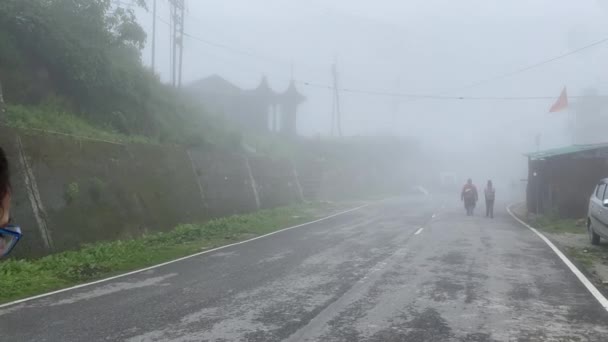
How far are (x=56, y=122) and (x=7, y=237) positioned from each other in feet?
48.9

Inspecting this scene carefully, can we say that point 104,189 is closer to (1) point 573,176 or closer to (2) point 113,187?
(2) point 113,187

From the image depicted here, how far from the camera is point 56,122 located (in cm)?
1567

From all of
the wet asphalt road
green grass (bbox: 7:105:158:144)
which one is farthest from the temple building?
the wet asphalt road

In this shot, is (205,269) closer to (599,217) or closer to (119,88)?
(599,217)

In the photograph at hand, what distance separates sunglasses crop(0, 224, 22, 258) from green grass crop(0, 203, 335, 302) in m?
6.38

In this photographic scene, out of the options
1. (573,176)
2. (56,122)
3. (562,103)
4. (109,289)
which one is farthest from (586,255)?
(562,103)

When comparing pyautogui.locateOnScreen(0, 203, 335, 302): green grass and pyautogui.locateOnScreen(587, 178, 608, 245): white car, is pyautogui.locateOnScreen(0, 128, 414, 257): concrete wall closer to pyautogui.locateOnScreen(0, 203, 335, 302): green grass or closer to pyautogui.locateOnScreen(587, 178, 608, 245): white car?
pyautogui.locateOnScreen(0, 203, 335, 302): green grass

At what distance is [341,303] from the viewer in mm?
7016

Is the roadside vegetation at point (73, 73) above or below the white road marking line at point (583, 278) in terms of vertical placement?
above

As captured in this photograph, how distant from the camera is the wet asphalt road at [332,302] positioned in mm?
5762

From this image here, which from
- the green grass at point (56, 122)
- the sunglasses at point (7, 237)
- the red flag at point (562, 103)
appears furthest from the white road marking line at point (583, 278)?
the red flag at point (562, 103)

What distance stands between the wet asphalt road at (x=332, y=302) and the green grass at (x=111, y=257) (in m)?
0.89

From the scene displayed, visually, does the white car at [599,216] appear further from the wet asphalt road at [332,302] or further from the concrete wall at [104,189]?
the concrete wall at [104,189]

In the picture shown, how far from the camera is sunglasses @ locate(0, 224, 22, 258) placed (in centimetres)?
214
